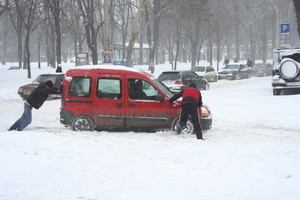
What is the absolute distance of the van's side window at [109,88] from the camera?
9.71 meters

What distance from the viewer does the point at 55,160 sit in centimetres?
673

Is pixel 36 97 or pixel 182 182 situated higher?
pixel 36 97

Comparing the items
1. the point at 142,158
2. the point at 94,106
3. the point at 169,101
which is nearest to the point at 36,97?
the point at 94,106

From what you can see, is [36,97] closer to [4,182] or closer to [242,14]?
[4,182]

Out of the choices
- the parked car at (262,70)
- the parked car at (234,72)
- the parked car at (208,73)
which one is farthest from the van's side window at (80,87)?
the parked car at (262,70)

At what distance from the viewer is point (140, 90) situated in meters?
9.77

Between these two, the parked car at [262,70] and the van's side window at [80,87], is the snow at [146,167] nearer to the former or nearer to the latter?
the van's side window at [80,87]

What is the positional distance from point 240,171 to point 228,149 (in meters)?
1.34

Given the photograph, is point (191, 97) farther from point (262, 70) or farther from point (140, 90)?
point (262, 70)

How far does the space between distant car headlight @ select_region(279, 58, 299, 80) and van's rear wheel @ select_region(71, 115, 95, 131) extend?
34.8 feet

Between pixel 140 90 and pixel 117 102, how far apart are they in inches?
26.2

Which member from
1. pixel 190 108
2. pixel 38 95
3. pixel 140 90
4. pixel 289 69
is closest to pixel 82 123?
pixel 38 95

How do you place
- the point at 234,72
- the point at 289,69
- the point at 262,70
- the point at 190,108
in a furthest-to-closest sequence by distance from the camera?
the point at 262,70 < the point at 234,72 < the point at 289,69 < the point at 190,108

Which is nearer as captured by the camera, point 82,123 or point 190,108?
point 190,108
